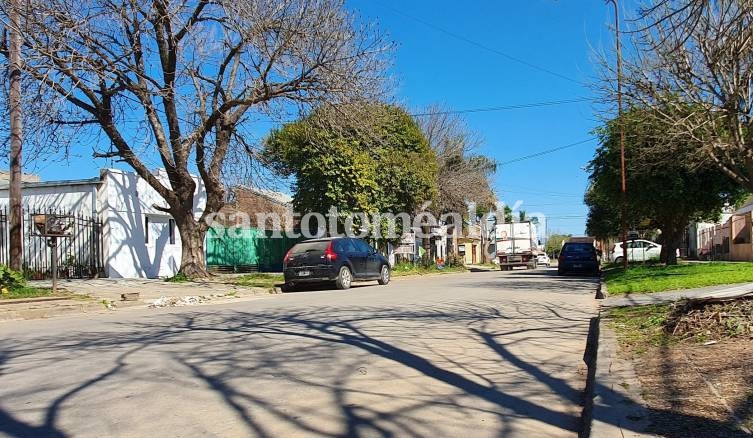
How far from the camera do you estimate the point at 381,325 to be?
941cm

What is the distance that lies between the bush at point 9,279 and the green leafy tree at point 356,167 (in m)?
9.52

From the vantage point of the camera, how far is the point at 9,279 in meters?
13.2

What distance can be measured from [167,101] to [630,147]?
13.8 metres

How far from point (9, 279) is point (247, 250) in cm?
1471

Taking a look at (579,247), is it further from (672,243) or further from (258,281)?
(258,281)

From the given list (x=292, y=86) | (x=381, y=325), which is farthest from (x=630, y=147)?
(x=381, y=325)

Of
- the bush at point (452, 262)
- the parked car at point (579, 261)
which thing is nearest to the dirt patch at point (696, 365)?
the parked car at point (579, 261)

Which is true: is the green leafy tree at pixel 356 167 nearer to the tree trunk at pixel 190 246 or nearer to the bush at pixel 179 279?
the tree trunk at pixel 190 246

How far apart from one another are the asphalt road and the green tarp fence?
15.5 meters

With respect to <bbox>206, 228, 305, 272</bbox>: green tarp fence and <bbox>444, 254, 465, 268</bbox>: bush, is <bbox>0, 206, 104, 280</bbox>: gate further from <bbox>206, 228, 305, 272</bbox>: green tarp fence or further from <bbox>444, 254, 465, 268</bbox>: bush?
<bbox>444, 254, 465, 268</bbox>: bush

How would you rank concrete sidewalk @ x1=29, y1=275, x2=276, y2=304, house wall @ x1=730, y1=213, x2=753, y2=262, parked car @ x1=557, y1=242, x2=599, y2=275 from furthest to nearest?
house wall @ x1=730, y1=213, x2=753, y2=262 < parked car @ x1=557, y1=242, x2=599, y2=275 < concrete sidewalk @ x1=29, y1=275, x2=276, y2=304

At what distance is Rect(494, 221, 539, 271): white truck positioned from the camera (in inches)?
1534

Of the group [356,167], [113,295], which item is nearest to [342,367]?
[113,295]

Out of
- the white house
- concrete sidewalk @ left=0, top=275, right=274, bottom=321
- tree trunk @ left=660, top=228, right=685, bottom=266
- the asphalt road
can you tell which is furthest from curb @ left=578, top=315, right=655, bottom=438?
tree trunk @ left=660, top=228, right=685, bottom=266
